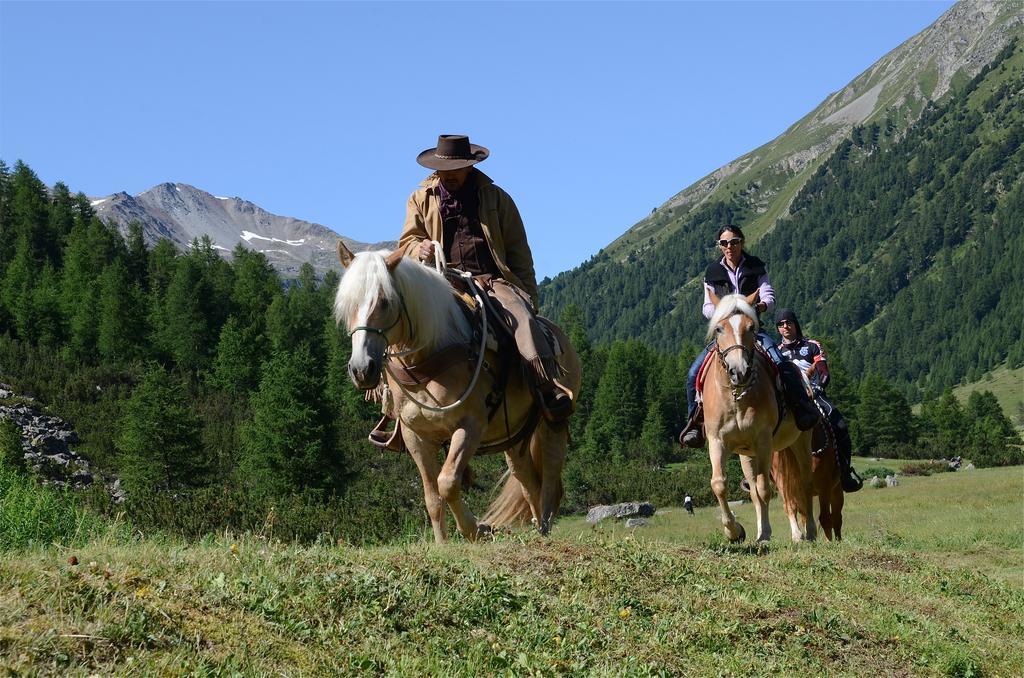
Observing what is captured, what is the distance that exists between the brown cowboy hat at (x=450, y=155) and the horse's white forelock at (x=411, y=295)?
5.56ft

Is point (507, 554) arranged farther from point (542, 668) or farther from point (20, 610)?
point (20, 610)

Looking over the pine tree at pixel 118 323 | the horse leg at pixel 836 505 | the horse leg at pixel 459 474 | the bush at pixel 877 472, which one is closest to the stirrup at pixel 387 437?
the horse leg at pixel 459 474

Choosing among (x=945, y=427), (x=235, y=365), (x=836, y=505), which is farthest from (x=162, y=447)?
(x=945, y=427)

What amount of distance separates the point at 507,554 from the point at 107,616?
3.58 metres

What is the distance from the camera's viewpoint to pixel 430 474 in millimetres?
10438

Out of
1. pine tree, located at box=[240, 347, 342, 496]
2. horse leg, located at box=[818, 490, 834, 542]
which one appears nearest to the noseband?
horse leg, located at box=[818, 490, 834, 542]

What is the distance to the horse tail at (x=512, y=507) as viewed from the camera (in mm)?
12391

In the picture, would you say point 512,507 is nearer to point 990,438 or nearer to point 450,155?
point 450,155

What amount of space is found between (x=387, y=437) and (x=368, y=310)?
237cm

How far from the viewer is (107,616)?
5.70 metres

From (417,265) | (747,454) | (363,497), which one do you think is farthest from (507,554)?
(363,497)

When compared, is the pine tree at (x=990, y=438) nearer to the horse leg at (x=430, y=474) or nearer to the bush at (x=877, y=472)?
the bush at (x=877, y=472)

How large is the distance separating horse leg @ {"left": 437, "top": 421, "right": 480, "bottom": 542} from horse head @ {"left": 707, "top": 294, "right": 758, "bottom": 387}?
421 cm

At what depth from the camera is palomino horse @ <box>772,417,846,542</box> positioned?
56.0ft
